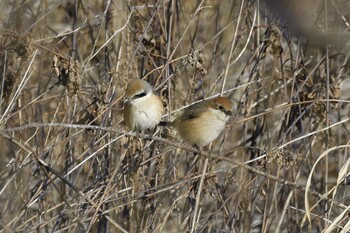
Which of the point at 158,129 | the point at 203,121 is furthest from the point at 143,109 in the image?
the point at 158,129

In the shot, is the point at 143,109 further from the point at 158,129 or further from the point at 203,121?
the point at 158,129

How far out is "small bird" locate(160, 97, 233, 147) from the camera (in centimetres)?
316

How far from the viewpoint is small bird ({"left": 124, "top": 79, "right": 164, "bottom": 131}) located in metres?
3.08

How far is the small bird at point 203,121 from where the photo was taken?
125 inches

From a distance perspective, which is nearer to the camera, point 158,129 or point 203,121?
point 203,121

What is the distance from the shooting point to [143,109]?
10.3 feet

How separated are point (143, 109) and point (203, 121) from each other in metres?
0.35

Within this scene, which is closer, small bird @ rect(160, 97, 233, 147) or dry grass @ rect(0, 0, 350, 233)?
dry grass @ rect(0, 0, 350, 233)

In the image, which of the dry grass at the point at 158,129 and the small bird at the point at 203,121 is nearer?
the dry grass at the point at 158,129

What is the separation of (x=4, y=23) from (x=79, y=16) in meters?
1.55

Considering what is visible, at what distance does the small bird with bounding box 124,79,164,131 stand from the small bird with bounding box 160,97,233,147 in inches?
4.2

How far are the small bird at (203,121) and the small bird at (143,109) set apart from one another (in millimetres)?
106

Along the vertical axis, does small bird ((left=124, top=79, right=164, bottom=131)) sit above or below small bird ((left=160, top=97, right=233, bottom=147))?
above

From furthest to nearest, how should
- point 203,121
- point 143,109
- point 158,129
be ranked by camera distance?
point 158,129 < point 203,121 < point 143,109
